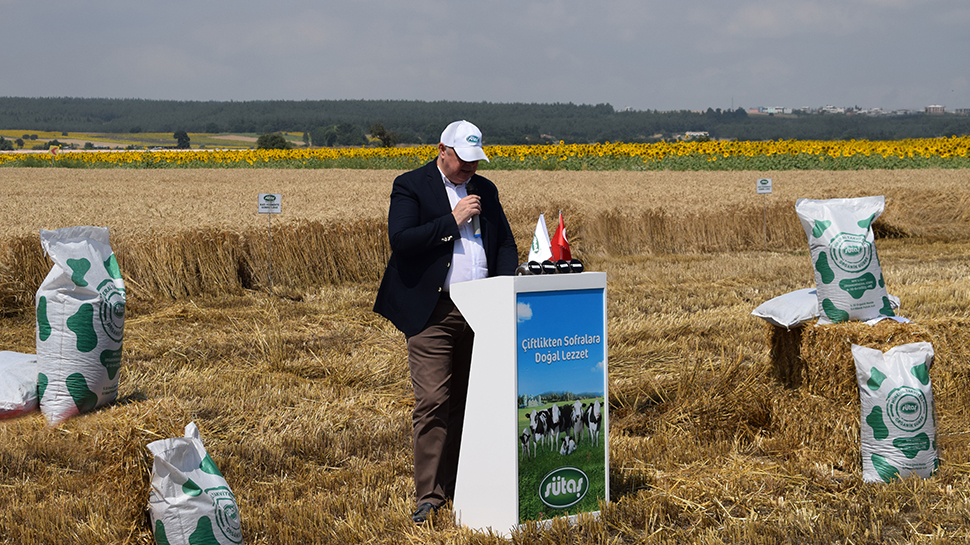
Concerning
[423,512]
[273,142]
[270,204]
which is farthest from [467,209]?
[273,142]

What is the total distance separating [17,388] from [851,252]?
16.4 ft

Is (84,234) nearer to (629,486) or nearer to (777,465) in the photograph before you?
(629,486)

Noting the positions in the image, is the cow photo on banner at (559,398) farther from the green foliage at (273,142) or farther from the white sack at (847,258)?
the green foliage at (273,142)

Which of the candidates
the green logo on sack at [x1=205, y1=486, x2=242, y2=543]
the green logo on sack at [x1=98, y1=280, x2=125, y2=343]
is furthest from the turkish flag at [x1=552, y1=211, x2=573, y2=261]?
the green logo on sack at [x1=98, y1=280, x2=125, y2=343]

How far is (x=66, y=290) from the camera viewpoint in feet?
16.7

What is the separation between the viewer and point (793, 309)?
19.0 feet

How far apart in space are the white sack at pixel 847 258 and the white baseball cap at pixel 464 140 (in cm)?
235

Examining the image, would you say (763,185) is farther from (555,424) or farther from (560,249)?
(555,424)

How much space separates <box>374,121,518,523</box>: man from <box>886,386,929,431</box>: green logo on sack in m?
2.35

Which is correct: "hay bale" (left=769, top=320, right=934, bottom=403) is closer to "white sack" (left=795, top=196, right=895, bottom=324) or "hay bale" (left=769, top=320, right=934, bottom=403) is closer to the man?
"white sack" (left=795, top=196, right=895, bottom=324)

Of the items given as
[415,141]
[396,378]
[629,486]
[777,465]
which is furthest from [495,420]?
[415,141]

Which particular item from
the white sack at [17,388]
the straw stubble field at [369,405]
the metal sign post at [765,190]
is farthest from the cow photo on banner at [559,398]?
the metal sign post at [765,190]

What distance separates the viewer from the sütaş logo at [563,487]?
4.10 meters

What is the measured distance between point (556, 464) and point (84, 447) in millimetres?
2579
